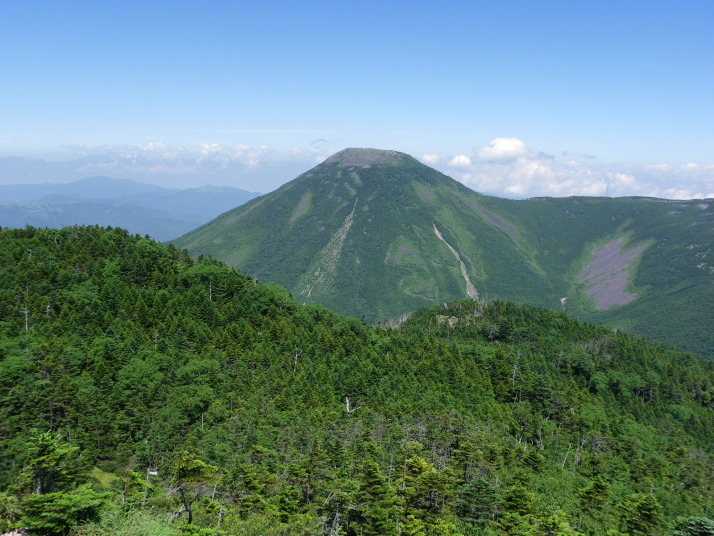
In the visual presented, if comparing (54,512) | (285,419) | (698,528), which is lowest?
(285,419)

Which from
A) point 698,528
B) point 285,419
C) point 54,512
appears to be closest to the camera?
point 54,512

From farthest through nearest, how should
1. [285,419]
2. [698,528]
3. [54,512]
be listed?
[285,419]
[698,528]
[54,512]

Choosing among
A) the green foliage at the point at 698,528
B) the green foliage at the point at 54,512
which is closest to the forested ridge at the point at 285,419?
the green foliage at the point at 54,512

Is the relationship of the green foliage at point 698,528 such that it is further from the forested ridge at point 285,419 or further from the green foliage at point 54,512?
the green foliage at point 54,512

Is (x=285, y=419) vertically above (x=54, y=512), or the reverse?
(x=54, y=512)

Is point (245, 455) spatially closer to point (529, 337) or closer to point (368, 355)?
point (368, 355)

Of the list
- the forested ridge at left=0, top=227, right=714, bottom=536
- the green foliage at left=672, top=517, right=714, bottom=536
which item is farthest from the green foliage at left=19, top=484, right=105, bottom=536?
the green foliage at left=672, top=517, right=714, bottom=536

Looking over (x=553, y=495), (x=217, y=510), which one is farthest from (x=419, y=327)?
(x=217, y=510)

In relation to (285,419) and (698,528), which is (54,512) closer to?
(698,528)

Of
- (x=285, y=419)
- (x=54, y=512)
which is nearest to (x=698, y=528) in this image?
(x=54, y=512)
